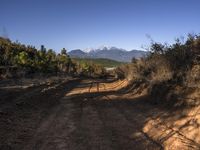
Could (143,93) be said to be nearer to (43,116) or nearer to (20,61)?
(43,116)

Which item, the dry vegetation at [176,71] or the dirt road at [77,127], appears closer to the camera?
the dirt road at [77,127]

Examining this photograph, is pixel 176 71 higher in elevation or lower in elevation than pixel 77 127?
higher

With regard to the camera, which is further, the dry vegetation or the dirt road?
the dry vegetation

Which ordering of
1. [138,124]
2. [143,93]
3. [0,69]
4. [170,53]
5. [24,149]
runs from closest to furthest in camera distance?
1. [24,149]
2. [138,124]
3. [170,53]
4. [143,93]
5. [0,69]

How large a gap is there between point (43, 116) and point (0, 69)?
35.9m

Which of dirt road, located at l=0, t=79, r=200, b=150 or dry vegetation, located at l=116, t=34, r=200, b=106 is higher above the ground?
dry vegetation, located at l=116, t=34, r=200, b=106

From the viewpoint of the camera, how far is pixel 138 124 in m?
14.3

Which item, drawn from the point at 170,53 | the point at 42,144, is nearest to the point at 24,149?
the point at 42,144

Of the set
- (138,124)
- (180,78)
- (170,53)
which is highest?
(170,53)

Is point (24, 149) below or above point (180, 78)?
below

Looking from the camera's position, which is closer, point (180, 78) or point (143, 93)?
point (180, 78)

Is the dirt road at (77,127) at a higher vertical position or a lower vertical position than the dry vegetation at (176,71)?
lower

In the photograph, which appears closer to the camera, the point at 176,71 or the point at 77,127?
the point at 77,127

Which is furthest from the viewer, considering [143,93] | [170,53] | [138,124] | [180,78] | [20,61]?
[20,61]
